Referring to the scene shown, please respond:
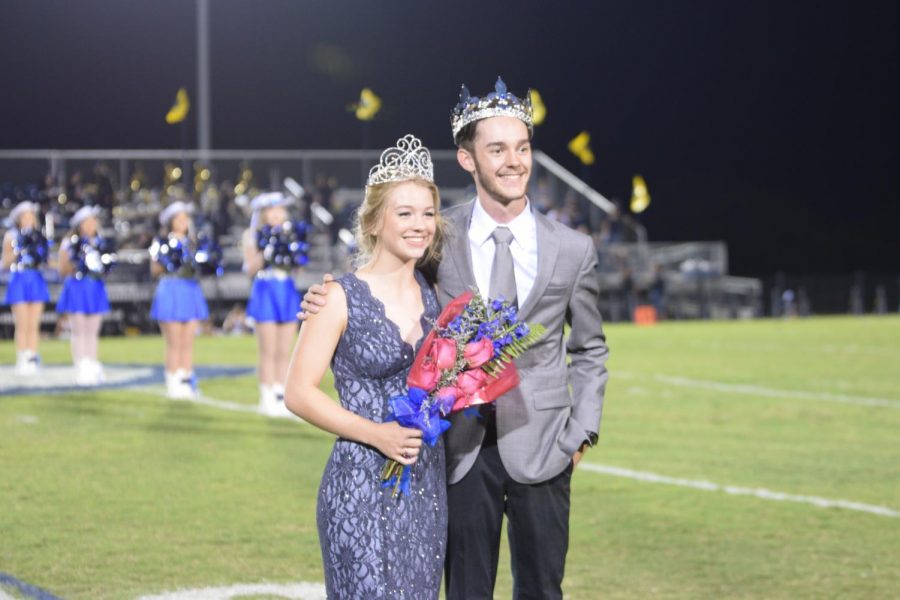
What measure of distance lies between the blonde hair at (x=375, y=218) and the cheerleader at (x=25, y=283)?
34.7 ft

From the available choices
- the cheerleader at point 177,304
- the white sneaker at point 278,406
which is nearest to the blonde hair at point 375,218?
the white sneaker at point 278,406

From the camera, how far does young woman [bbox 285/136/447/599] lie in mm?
3211

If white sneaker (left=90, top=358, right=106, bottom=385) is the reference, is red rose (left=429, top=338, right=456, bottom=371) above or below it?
above

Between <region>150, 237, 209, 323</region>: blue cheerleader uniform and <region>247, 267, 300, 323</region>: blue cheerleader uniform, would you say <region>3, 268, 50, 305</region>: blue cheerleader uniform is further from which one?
<region>247, 267, 300, 323</region>: blue cheerleader uniform

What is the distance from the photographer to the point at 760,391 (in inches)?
507

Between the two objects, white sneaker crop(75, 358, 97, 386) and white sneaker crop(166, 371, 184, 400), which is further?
white sneaker crop(75, 358, 97, 386)

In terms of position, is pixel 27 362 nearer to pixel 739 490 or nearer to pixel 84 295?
pixel 84 295

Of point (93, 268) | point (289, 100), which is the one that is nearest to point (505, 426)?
point (93, 268)

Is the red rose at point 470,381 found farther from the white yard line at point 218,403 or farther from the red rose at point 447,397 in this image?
the white yard line at point 218,403

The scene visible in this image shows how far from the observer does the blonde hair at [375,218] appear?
11.1ft

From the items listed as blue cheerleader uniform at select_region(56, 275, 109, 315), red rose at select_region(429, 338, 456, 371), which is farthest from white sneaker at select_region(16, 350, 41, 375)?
red rose at select_region(429, 338, 456, 371)

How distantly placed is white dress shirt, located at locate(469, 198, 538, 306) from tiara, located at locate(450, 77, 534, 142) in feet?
0.74

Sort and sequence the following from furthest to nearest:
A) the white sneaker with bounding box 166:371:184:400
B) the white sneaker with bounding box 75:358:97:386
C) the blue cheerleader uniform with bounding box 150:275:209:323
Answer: the white sneaker with bounding box 75:358:97:386
the white sneaker with bounding box 166:371:184:400
the blue cheerleader uniform with bounding box 150:275:209:323

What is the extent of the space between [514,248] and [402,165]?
1.42 ft
